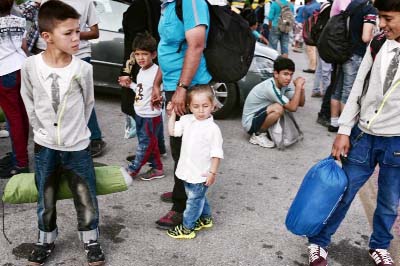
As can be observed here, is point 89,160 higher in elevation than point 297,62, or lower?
higher

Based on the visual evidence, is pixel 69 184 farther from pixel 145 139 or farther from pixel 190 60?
pixel 145 139

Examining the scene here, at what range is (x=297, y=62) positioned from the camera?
12070 mm

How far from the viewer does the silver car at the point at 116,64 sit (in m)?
5.95

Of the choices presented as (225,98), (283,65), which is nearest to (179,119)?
(283,65)

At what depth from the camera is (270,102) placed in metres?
5.39

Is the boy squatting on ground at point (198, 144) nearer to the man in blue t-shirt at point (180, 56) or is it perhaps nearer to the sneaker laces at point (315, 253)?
the man in blue t-shirt at point (180, 56)

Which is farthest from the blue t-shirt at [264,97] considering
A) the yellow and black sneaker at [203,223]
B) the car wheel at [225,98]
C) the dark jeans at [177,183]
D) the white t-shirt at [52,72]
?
the white t-shirt at [52,72]

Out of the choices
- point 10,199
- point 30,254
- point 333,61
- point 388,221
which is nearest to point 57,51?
point 10,199

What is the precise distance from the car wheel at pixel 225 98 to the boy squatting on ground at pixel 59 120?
341 centimetres

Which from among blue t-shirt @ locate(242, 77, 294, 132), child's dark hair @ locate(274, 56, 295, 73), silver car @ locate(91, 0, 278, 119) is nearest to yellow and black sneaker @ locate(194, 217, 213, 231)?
blue t-shirt @ locate(242, 77, 294, 132)

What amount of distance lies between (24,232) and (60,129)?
3.24 feet

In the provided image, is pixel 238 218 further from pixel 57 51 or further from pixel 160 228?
pixel 57 51

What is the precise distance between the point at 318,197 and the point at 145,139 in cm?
180

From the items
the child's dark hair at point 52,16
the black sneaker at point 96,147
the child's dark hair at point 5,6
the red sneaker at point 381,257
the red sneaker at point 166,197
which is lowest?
the black sneaker at point 96,147
